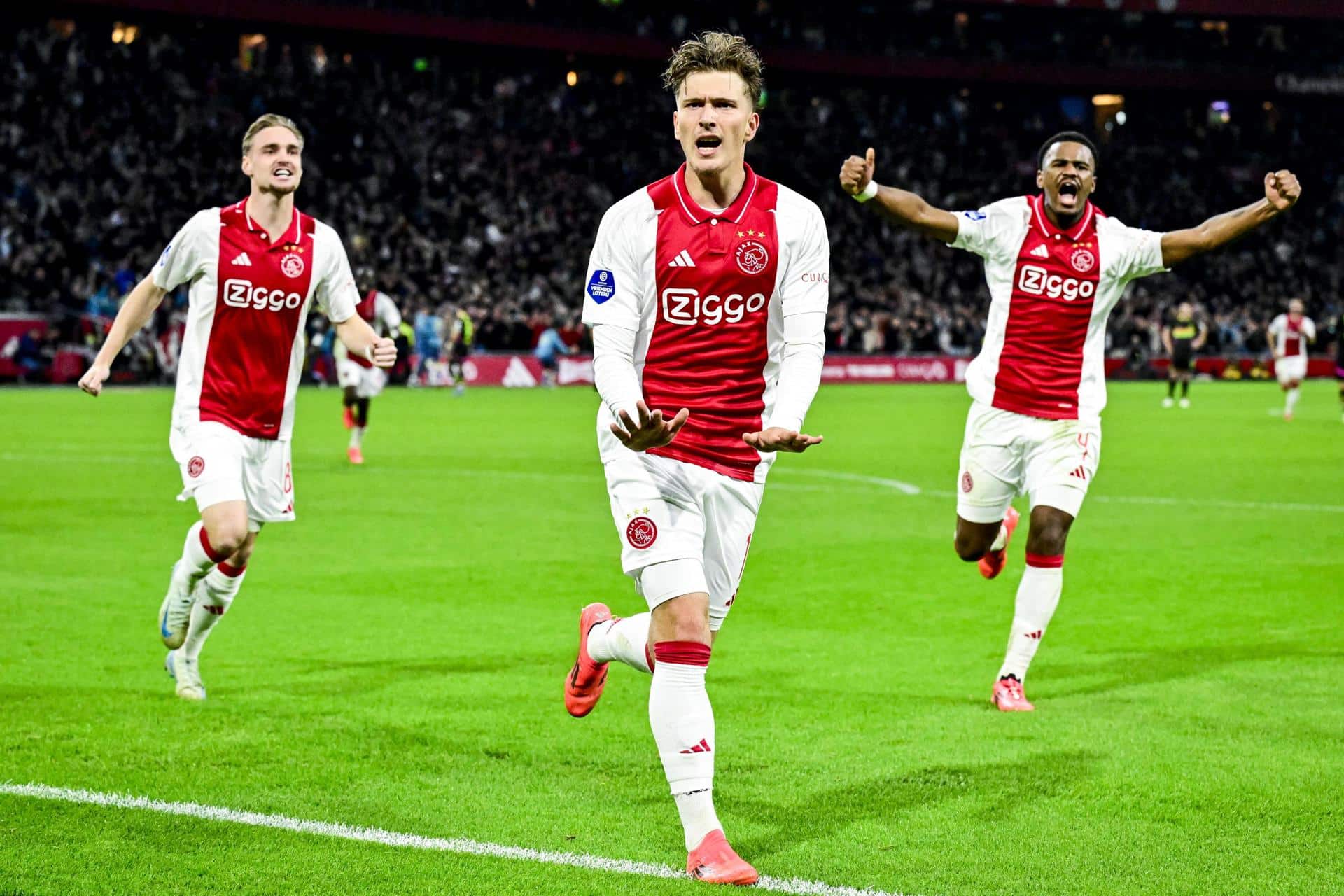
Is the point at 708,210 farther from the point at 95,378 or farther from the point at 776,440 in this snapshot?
the point at 95,378

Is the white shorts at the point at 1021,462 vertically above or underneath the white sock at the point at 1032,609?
above

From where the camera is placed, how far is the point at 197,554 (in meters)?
7.35

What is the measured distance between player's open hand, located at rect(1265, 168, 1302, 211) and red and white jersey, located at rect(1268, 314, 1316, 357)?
82.2ft

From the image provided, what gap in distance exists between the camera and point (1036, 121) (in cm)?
6088

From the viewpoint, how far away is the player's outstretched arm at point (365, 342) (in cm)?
745

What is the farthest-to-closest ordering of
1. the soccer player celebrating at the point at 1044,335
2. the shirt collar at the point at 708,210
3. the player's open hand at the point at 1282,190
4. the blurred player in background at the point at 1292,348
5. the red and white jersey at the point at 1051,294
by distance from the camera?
the blurred player in background at the point at 1292,348, the red and white jersey at the point at 1051,294, the soccer player celebrating at the point at 1044,335, the player's open hand at the point at 1282,190, the shirt collar at the point at 708,210

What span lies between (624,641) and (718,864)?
4.32ft

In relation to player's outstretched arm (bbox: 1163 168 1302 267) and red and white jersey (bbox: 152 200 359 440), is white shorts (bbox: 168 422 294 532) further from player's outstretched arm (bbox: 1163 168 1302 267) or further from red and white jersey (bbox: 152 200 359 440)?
player's outstretched arm (bbox: 1163 168 1302 267)

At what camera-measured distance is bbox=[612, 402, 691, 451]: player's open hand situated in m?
4.84

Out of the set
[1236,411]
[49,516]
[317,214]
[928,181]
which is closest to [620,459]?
[49,516]

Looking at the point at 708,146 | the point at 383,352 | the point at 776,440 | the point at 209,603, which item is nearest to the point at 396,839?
the point at 776,440

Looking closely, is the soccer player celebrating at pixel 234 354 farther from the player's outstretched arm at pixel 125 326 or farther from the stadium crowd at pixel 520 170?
the stadium crowd at pixel 520 170

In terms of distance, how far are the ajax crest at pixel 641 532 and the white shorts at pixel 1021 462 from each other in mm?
3190

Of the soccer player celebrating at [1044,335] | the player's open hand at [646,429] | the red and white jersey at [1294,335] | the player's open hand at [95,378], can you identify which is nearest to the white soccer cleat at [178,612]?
the player's open hand at [95,378]
